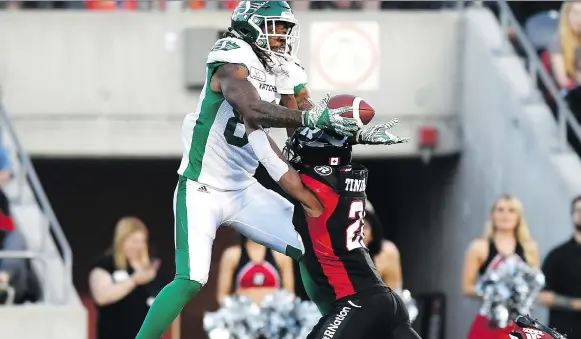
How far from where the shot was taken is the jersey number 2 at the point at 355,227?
271 inches

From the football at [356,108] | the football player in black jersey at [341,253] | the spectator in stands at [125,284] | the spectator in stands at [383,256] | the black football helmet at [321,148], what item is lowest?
the spectator in stands at [125,284]

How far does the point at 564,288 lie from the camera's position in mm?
9438

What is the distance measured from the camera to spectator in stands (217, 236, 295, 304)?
32.3ft

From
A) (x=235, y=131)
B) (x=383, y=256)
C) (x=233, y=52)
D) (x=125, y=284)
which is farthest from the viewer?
(x=383, y=256)

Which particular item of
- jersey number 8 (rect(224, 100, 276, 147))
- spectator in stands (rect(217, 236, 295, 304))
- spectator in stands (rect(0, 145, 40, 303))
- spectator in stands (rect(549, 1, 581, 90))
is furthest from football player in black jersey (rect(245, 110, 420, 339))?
spectator in stands (rect(549, 1, 581, 90))

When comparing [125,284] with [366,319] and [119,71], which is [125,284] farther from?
[366,319]

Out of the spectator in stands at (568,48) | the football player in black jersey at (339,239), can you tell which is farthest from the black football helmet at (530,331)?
the spectator in stands at (568,48)

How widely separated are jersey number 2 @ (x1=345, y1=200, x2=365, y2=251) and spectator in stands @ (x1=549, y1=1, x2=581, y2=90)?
5.04m

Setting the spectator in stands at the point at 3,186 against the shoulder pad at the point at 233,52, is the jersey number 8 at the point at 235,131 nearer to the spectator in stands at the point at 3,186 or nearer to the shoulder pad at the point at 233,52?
the shoulder pad at the point at 233,52

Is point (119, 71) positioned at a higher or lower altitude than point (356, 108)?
lower

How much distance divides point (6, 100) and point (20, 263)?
2.53 metres

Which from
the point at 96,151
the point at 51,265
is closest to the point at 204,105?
the point at 51,265

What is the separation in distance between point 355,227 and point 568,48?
524 centimetres

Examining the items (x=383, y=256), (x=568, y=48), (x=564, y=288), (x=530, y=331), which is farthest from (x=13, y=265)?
(x=568, y=48)
